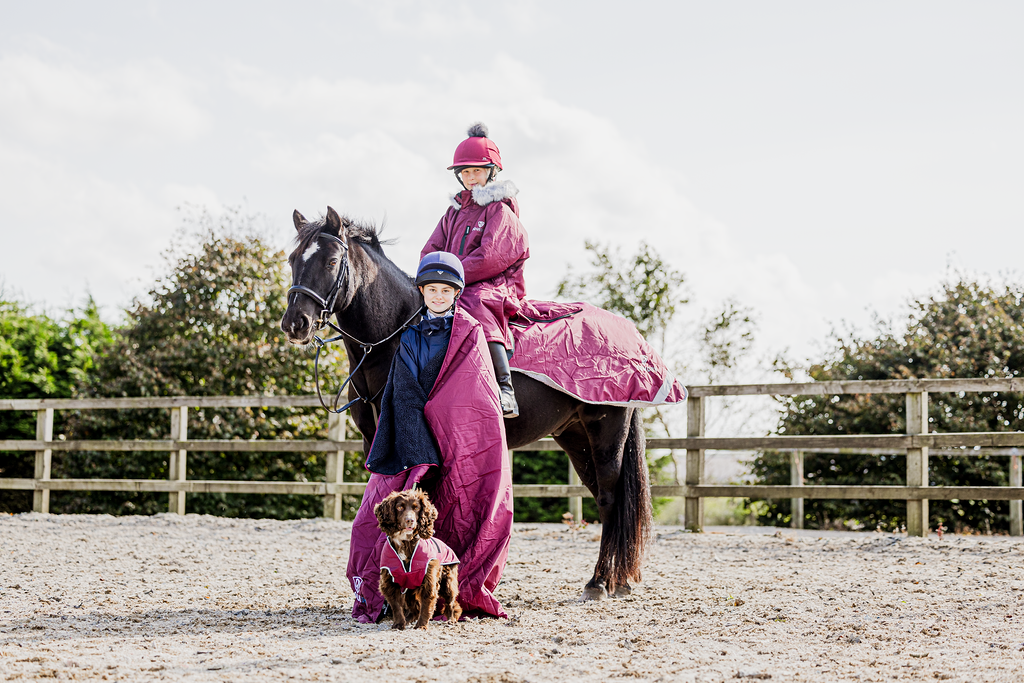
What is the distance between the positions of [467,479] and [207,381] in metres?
7.72

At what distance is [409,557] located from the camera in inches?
141

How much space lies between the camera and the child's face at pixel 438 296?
4035 mm

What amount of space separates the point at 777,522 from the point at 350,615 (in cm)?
717

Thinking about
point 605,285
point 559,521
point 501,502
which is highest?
point 605,285

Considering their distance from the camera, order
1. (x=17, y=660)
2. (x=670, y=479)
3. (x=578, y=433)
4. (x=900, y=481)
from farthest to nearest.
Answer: (x=670, y=479)
(x=900, y=481)
(x=578, y=433)
(x=17, y=660)

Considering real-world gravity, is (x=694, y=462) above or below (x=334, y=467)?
above

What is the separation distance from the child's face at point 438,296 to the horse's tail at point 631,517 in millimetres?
1535

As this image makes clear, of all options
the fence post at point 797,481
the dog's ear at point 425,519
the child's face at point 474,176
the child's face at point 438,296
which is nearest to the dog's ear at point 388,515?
the dog's ear at point 425,519

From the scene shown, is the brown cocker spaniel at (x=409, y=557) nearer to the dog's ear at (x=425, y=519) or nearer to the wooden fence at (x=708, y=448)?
the dog's ear at (x=425, y=519)

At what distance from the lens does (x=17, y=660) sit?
2.99 meters

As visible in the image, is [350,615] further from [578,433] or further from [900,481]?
[900,481]

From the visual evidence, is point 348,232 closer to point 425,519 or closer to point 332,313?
point 332,313

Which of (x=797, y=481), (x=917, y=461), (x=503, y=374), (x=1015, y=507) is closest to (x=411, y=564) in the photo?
(x=503, y=374)

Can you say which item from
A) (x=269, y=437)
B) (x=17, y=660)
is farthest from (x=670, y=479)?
(x=17, y=660)
